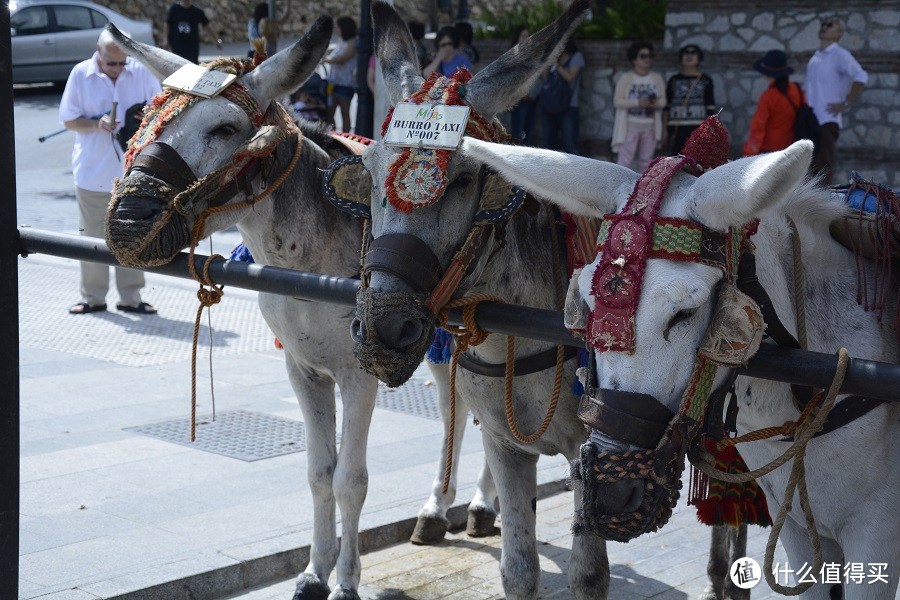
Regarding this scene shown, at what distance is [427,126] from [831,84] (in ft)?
37.4

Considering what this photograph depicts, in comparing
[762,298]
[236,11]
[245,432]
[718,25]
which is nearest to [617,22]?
[718,25]

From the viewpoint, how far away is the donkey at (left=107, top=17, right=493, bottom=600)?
410 cm

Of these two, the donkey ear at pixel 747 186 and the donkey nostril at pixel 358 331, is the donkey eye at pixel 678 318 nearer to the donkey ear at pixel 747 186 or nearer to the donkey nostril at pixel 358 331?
the donkey ear at pixel 747 186

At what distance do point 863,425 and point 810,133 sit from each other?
10226 mm

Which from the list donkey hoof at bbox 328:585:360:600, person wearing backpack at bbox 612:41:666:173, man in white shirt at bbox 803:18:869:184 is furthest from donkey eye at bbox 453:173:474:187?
person wearing backpack at bbox 612:41:666:173

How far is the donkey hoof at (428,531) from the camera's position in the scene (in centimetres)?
542

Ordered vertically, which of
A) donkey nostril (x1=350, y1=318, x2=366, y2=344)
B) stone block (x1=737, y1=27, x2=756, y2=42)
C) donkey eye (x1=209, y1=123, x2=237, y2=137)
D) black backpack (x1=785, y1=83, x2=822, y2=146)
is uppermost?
stone block (x1=737, y1=27, x2=756, y2=42)

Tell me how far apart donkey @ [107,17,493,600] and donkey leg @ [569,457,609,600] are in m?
1.17

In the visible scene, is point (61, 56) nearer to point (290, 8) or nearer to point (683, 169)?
point (290, 8)

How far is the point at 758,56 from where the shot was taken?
15141 millimetres

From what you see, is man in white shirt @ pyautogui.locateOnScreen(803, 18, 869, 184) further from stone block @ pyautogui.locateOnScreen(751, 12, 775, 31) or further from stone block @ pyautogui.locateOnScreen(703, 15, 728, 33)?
stone block @ pyautogui.locateOnScreen(703, 15, 728, 33)

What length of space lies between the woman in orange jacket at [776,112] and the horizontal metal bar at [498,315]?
9.92m

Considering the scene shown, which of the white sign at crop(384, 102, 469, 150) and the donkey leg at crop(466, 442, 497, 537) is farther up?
the white sign at crop(384, 102, 469, 150)

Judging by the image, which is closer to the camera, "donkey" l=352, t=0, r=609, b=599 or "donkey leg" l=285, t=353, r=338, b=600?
"donkey" l=352, t=0, r=609, b=599
